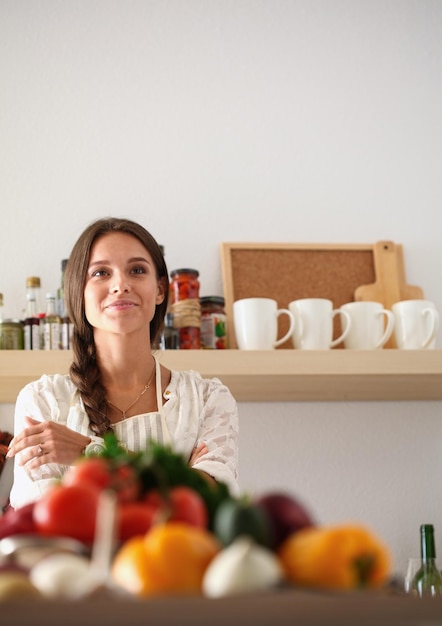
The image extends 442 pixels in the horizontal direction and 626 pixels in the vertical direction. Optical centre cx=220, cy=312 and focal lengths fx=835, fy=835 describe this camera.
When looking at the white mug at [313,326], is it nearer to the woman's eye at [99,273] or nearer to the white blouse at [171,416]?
the white blouse at [171,416]

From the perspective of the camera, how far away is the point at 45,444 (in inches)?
51.8

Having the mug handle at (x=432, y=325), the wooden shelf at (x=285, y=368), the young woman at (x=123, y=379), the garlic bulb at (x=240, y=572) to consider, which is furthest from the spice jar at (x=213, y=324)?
the garlic bulb at (x=240, y=572)

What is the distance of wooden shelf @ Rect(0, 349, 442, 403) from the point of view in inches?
72.6

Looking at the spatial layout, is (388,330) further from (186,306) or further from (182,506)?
(182,506)

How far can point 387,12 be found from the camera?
252 cm

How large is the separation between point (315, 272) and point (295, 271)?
2.1 inches

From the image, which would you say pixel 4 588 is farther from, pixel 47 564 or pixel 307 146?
pixel 307 146

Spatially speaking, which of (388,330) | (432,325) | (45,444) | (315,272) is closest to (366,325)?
(388,330)

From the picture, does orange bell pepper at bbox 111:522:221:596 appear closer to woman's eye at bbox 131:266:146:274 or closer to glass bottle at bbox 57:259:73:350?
woman's eye at bbox 131:266:146:274

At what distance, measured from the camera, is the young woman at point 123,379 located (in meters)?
1.60

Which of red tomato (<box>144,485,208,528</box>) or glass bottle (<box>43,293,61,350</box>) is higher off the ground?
glass bottle (<box>43,293,61,350</box>)

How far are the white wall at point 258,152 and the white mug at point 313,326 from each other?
248mm

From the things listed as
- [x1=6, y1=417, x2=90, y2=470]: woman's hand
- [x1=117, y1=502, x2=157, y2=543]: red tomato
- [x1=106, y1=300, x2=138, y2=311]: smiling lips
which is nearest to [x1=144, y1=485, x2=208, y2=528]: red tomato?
[x1=117, y1=502, x2=157, y2=543]: red tomato

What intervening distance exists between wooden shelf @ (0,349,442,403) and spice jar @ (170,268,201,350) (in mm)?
75
